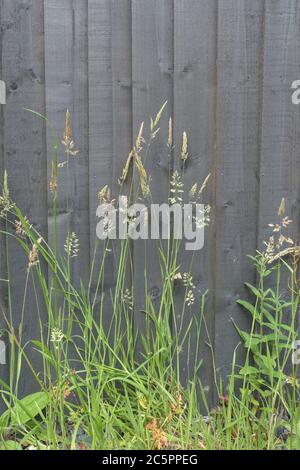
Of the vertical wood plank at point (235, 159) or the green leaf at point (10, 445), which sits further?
the vertical wood plank at point (235, 159)

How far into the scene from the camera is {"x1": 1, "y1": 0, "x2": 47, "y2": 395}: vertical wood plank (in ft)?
8.58

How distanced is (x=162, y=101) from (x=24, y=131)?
22.4 inches

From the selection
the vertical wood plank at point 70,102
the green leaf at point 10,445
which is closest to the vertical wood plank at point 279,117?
the vertical wood plank at point 70,102

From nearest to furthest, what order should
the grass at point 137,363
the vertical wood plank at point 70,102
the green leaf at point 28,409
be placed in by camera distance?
the grass at point 137,363, the green leaf at point 28,409, the vertical wood plank at point 70,102

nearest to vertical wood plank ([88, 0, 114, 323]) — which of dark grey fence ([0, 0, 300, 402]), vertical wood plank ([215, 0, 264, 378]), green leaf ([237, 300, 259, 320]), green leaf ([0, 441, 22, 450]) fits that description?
dark grey fence ([0, 0, 300, 402])

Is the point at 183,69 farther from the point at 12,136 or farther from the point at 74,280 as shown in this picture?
the point at 74,280

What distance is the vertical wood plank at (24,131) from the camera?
2615 millimetres

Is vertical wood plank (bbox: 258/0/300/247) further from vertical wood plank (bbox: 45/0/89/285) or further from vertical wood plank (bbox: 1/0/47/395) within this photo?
vertical wood plank (bbox: 1/0/47/395)

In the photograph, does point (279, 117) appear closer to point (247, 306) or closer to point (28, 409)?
point (247, 306)

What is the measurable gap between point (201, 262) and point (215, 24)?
96 cm

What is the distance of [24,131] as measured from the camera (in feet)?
8.73

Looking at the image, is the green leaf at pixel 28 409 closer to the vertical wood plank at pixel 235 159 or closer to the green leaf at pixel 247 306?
the vertical wood plank at pixel 235 159
